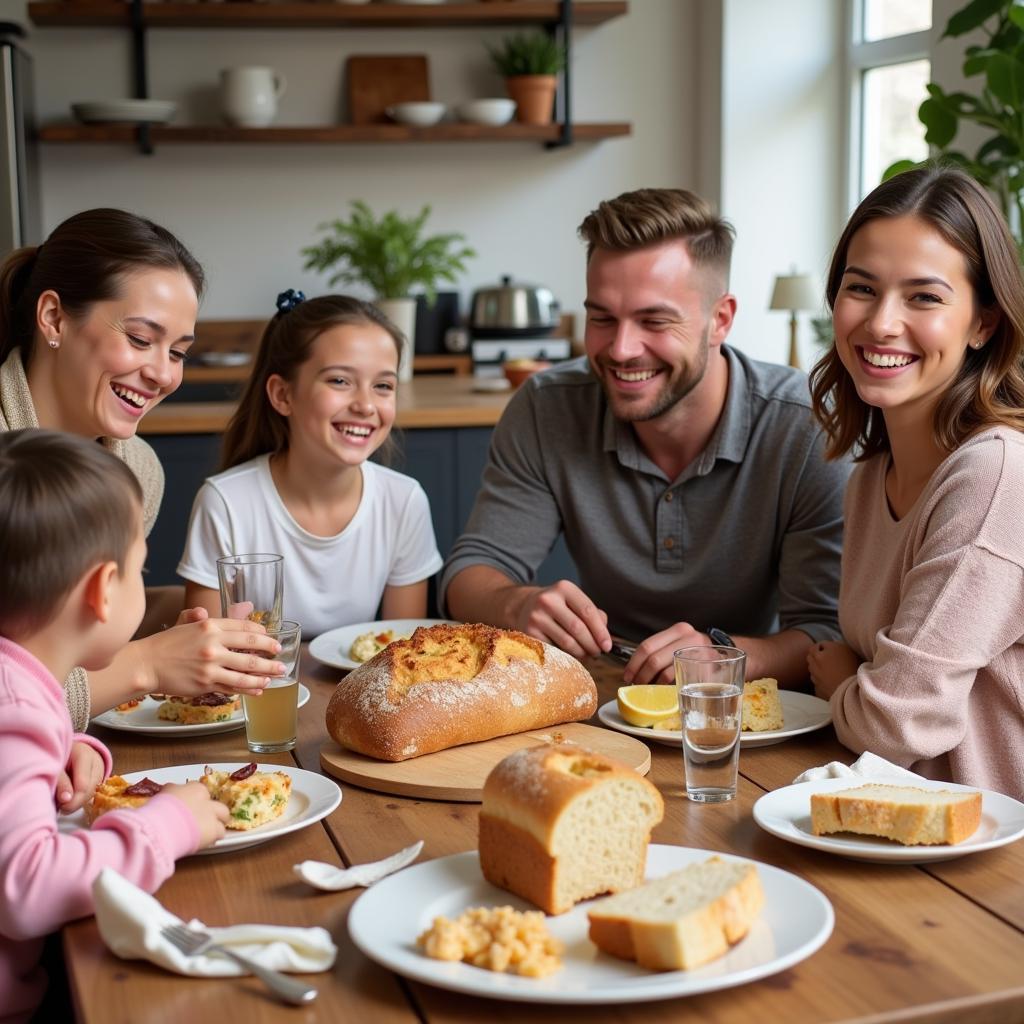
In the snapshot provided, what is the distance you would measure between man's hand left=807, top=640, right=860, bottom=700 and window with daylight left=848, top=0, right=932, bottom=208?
3.45 m

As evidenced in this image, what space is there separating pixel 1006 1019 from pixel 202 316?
4.88 m

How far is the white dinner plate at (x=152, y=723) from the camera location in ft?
5.34

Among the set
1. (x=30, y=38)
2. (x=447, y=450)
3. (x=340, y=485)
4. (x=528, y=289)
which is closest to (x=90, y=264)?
(x=340, y=485)

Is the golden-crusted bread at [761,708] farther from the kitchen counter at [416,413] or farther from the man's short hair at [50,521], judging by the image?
the kitchen counter at [416,413]

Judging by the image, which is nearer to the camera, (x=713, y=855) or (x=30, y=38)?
(x=713, y=855)

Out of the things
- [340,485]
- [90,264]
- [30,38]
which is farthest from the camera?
[30,38]

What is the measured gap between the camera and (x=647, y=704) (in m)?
1.62

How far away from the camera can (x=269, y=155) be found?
17.7 feet

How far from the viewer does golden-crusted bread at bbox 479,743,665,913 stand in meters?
1.09

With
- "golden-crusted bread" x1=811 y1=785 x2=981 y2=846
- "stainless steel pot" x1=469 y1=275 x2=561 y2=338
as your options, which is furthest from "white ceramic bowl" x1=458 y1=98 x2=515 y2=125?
"golden-crusted bread" x1=811 y1=785 x2=981 y2=846

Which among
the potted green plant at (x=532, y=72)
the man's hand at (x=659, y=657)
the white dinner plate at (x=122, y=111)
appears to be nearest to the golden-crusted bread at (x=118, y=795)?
the man's hand at (x=659, y=657)

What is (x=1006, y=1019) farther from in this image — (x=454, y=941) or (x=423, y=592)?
(x=423, y=592)

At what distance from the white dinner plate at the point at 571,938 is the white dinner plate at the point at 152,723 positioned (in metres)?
0.54

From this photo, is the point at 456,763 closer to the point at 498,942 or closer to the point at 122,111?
the point at 498,942
